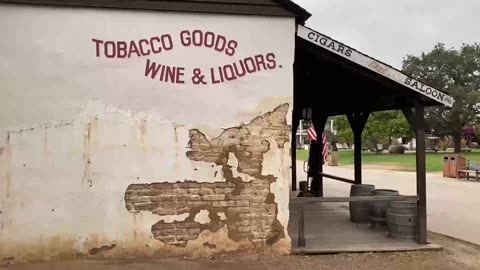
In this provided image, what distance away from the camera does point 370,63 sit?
8.52 metres

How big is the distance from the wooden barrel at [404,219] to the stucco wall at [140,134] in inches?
92.4

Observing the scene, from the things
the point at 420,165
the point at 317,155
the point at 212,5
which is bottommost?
the point at 420,165

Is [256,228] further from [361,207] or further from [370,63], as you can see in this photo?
[361,207]

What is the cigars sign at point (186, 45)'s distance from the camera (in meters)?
7.61

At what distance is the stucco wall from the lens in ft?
24.0

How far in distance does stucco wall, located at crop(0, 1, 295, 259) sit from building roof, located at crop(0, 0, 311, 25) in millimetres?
105

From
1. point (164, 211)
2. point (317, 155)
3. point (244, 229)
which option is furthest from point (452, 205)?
point (164, 211)

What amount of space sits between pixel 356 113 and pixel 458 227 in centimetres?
363

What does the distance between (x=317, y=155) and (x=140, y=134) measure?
31.1 ft

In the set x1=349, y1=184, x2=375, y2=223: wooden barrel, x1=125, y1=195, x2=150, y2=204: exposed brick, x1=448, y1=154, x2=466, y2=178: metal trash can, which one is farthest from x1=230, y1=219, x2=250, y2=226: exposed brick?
x1=448, y1=154, x2=466, y2=178: metal trash can

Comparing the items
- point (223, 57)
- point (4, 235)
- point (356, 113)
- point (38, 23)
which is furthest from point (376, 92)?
point (4, 235)

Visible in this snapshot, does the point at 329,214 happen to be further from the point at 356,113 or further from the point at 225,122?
the point at 225,122

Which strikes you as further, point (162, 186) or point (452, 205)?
point (452, 205)

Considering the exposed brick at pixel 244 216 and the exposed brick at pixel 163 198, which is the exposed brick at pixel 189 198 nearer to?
the exposed brick at pixel 163 198
